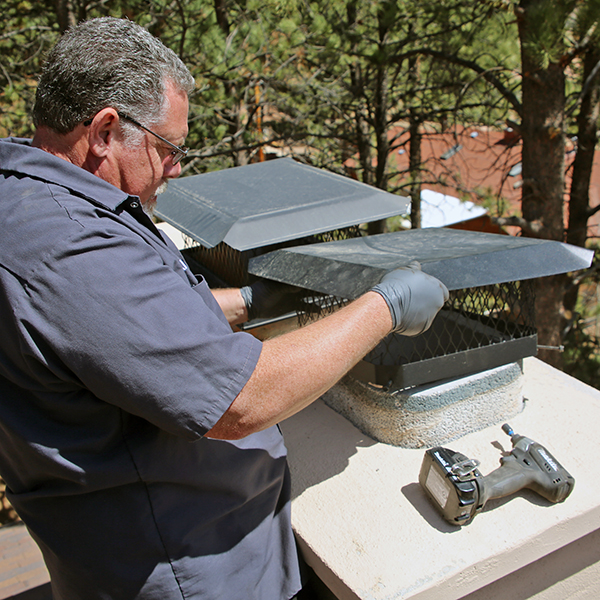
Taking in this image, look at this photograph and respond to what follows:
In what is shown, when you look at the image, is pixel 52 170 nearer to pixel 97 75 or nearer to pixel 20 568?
pixel 97 75

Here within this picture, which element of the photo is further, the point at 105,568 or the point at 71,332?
the point at 105,568

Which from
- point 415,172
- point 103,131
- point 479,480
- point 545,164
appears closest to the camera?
point 103,131

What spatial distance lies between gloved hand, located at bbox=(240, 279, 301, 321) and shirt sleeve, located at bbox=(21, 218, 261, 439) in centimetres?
113

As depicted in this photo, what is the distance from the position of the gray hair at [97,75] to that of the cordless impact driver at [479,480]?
1.33m

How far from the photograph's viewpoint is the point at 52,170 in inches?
42.4

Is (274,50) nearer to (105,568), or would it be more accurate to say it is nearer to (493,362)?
(493,362)

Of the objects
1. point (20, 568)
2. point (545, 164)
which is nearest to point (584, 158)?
point (545, 164)

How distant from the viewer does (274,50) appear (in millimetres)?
5953

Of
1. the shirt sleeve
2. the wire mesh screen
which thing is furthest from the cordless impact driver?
the shirt sleeve

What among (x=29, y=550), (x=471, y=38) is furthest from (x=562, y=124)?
(x=29, y=550)

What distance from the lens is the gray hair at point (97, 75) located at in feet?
3.71

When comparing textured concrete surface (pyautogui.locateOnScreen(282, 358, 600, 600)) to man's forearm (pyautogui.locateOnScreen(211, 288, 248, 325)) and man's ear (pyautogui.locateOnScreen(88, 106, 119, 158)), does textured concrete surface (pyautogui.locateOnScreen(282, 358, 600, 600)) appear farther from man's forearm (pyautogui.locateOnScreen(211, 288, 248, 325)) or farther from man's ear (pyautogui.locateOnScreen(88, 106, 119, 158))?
man's ear (pyautogui.locateOnScreen(88, 106, 119, 158))

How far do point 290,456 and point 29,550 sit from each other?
2384 millimetres

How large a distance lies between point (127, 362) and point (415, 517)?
1.11 metres
